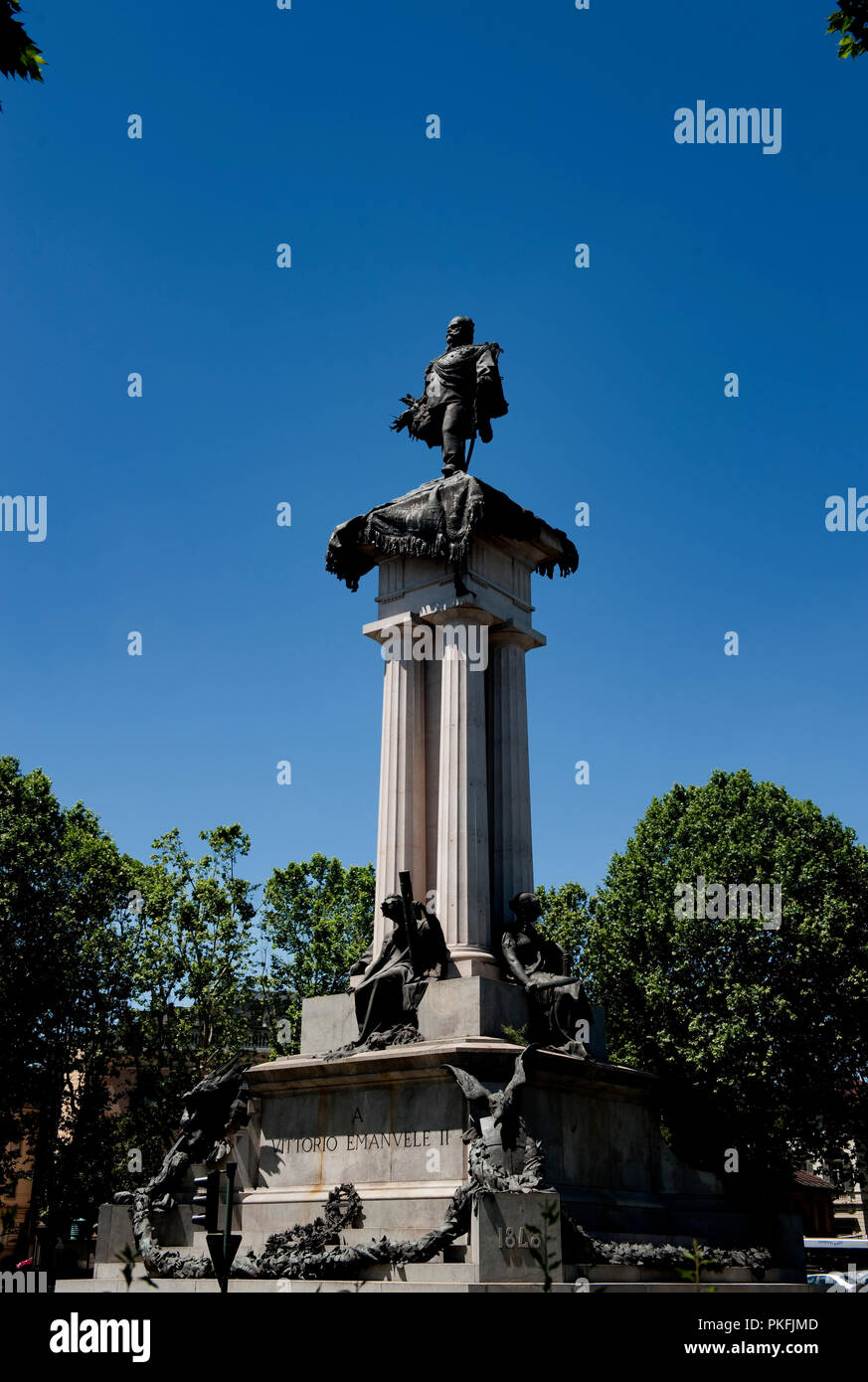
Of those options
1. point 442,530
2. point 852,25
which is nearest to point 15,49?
point 852,25

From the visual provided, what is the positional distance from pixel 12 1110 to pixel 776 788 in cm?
2643

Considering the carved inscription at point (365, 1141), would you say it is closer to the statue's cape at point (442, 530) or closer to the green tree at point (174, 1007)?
the statue's cape at point (442, 530)

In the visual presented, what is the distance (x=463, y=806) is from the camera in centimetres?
1814

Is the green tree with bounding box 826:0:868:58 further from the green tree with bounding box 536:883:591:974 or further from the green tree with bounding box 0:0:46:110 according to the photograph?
the green tree with bounding box 536:883:591:974

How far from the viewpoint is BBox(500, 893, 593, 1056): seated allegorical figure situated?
16.3 m

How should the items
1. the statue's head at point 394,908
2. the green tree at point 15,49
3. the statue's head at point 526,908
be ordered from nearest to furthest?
the green tree at point 15,49, the statue's head at point 394,908, the statue's head at point 526,908

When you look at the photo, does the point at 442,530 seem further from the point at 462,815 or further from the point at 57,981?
the point at 57,981

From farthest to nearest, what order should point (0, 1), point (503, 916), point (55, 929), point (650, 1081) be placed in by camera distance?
point (55, 929)
point (503, 916)
point (650, 1081)
point (0, 1)

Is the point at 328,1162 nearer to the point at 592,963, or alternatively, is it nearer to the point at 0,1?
the point at 0,1

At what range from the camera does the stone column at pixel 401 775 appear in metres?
18.8

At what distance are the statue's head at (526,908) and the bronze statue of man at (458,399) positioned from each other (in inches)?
291

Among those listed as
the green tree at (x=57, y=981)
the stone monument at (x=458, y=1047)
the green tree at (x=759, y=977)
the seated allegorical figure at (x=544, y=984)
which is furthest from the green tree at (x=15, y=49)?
the green tree at (x=57, y=981)

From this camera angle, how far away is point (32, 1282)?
21.2m
